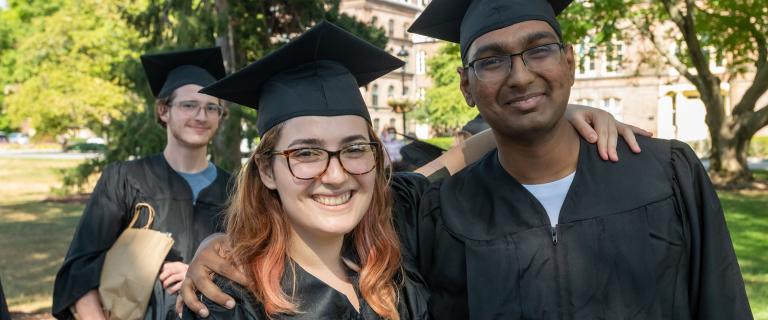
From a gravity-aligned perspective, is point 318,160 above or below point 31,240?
above

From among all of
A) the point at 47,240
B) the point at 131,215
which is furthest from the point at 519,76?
the point at 47,240

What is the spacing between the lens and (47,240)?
1250cm

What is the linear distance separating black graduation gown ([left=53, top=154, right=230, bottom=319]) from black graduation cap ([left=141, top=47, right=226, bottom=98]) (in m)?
0.45

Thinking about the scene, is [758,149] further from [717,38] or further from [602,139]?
[602,139]

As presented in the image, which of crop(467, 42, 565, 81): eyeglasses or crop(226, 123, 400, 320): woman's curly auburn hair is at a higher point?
crop(467, 42, 565, 81): eyeglasses

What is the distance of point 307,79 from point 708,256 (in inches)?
53.0

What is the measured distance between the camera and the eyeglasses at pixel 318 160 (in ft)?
6.95

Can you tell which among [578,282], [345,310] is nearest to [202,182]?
[345,310]

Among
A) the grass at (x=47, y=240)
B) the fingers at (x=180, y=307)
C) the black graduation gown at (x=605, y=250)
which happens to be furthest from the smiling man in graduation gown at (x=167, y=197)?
the grass at (x=47, y=240)

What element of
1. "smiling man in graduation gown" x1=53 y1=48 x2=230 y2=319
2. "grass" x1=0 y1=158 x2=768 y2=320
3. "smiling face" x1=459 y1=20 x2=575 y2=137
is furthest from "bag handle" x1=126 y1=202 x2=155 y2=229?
"grass" x1=0 y1=158 x2=768 y2=320

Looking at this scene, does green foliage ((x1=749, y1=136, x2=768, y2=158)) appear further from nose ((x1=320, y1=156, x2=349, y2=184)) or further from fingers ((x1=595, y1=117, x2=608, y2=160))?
nose ((x1=320, y1=156, x2=349, y2=184))

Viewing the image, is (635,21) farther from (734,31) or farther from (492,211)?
(492,211)

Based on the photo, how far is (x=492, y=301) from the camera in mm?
2293

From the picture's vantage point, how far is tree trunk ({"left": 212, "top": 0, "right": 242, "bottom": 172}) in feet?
35.6
